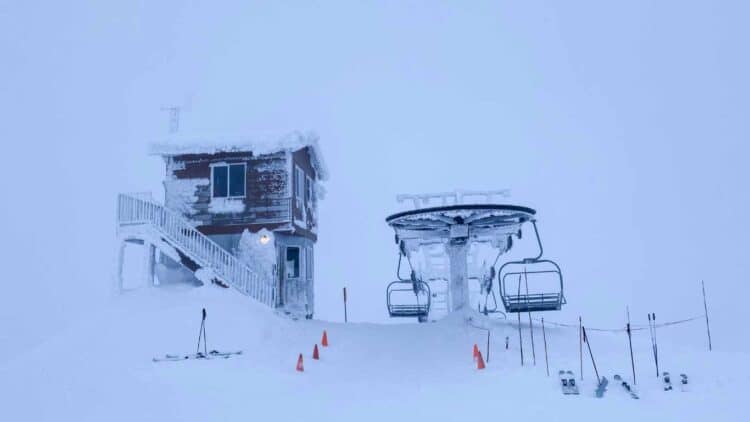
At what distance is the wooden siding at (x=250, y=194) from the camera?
22797 mm

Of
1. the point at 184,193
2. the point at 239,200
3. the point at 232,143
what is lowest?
the point at 239,200

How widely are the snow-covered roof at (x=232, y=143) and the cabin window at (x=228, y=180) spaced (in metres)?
0.68

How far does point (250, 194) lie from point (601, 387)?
48.1ft

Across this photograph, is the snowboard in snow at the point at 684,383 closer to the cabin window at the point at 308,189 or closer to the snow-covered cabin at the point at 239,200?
the snow-covered cabin at the point at 239,200

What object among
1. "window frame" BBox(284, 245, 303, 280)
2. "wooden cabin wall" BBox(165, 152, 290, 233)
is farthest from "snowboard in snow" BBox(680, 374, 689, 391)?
"window frame" BBox(284, 245, 303, 280)

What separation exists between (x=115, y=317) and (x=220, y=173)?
7015 millimetres

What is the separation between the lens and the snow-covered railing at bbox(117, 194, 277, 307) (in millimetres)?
21125

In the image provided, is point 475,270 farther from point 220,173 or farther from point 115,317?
point 115,317

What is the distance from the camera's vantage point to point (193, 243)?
21688 mm

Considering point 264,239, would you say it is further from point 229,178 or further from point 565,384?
point 565,384

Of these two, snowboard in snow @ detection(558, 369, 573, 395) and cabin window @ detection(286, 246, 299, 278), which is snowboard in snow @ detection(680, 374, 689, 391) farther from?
cabin window @ detection(286, 246, 299, 278)

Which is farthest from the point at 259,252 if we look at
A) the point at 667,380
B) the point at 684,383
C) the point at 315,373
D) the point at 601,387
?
the point at 684,383

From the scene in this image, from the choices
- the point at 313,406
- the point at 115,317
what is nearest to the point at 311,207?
the point at 115,317

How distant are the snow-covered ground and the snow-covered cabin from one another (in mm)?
2483
